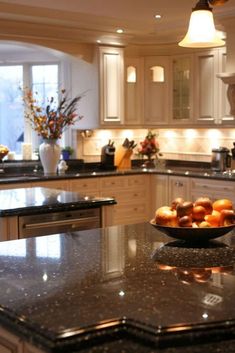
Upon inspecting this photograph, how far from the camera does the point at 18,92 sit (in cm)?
739

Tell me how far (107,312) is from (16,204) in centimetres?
216

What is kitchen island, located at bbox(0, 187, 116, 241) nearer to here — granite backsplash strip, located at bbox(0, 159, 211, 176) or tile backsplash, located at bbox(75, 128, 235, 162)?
granite backsplash strip, located at bbox(0, 159, 211, 176)

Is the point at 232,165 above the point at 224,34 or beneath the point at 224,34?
beneath

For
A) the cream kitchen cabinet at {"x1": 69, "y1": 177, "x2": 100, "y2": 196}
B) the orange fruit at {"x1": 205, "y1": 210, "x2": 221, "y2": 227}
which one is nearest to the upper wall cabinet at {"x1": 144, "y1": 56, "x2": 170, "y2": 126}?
Answer: the cream kitchen cabinet at {"x1": 69, "y1": 177, "x2": 100, "y2": 196}

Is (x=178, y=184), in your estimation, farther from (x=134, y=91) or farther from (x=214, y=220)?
(x=214, y=220)

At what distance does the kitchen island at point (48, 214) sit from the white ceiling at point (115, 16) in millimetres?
2237

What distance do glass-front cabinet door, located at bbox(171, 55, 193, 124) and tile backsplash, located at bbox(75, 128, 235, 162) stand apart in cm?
32

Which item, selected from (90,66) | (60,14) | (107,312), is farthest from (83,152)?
(107,312)

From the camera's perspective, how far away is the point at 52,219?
3.66 m

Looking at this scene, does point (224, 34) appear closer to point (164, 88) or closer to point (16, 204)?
point (164, 88)

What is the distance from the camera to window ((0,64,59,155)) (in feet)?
24.0

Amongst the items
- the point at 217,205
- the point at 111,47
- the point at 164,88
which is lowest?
the point at 217,205

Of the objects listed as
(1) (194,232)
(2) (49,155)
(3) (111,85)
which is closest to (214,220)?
(1) (194,232)

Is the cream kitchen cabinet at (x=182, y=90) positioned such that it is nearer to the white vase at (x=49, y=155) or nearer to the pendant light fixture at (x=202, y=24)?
the white vase at (x=49, y=155)
